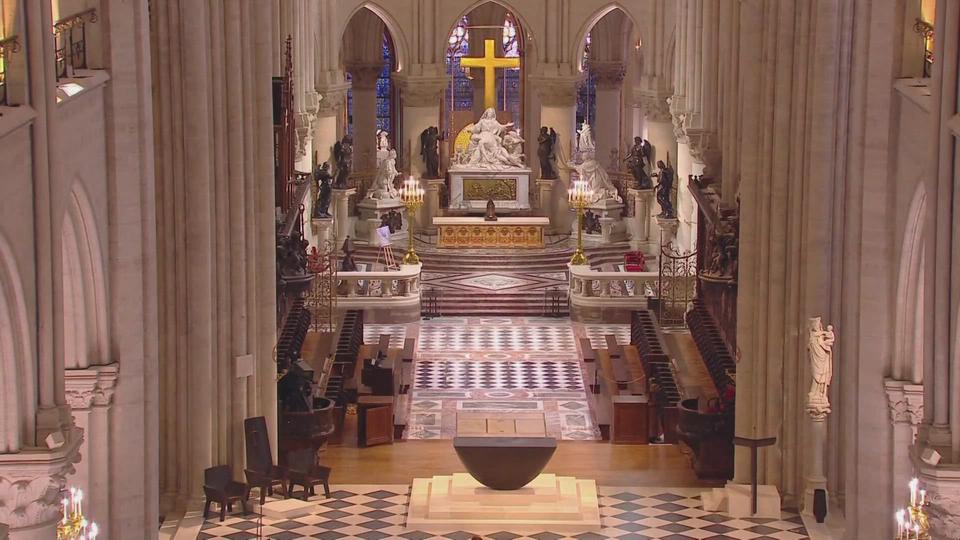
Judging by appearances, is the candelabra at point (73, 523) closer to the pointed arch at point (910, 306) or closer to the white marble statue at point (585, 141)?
the pointed arch at point (910, 306)

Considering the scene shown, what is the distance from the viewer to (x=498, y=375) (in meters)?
34.3

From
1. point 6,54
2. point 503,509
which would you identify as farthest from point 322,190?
point 6,54

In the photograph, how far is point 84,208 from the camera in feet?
59.5

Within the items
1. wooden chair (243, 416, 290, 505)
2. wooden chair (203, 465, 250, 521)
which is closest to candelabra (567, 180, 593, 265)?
wooden chair (243, 416, 290, 505)

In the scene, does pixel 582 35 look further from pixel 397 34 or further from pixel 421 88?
pixel 397 34

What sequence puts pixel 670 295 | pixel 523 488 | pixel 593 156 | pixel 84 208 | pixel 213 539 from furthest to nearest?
pixel 593 156
pixel 670 295
pixel 523 488
pixel 213 539
pixel 84 208

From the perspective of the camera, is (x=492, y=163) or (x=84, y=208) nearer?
(x=84, y=208)

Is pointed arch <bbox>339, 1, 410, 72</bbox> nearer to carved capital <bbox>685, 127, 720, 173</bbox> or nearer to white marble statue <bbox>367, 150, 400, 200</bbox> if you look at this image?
white marble statue <bbox>367, 150, 400, 200</bbox>

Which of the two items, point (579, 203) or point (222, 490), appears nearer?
point (222, 490)

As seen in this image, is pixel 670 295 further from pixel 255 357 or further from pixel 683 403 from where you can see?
pixel 255 357

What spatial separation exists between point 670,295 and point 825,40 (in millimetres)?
15766

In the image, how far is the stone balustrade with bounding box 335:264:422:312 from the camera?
39250 mm

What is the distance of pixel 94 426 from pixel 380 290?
20464 mm

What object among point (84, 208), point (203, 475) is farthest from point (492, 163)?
point (84, 208)
